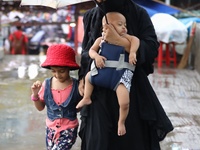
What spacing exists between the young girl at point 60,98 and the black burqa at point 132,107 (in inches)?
8.8

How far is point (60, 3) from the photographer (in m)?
3.23

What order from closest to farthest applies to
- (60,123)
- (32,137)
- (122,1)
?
(122,1) → (60,123) → (32,137)

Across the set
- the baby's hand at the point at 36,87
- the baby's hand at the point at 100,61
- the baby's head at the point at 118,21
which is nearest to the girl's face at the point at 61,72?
the baby's hand at the point at 36,87

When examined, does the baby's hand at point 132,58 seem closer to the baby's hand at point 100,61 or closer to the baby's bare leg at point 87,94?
the baby's hand at point 100,61

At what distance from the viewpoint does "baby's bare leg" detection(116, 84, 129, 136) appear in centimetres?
279

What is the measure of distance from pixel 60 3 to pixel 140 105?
1.04m

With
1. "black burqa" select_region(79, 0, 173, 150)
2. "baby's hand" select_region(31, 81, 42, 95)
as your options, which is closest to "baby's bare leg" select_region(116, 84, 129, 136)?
"black burqa" select_region(79, 0, 173, 150)

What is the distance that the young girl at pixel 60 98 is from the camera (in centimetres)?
326

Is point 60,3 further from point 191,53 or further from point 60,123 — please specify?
point 191,53

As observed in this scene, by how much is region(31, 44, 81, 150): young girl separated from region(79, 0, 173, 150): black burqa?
22 centimetres

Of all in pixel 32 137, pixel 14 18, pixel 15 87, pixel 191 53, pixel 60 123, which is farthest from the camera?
pixel 14 18

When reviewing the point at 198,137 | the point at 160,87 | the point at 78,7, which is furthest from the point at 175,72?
the point at 198,137

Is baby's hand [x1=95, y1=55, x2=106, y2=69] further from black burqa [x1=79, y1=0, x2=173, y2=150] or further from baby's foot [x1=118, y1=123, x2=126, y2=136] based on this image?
baby's foot [x1=118, y1=123, x2=126, y2=136]

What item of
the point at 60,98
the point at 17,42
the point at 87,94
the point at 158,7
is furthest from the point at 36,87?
the point at 17,42
